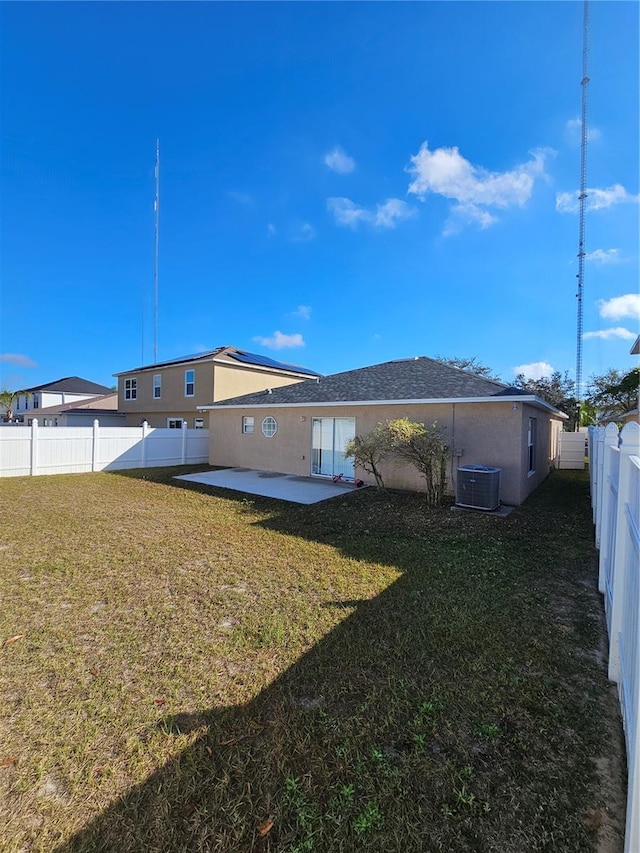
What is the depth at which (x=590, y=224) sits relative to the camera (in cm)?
1853

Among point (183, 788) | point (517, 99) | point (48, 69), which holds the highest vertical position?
point (48, 69)

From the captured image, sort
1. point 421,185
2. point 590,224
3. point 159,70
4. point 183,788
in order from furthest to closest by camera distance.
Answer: point 590,224, point 421,185, point 159,70, point 183,788

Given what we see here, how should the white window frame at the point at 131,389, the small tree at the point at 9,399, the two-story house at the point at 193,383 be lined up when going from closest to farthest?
the two-story house at the point at 193,383 → the white window frame at the point at 131,389 → the small tree at the point at 9,399

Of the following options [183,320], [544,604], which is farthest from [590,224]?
[183,320]

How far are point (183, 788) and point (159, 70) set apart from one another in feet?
50.8

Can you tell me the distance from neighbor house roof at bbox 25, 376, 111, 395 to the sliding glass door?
36904 millimetres

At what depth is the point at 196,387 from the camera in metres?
21.3

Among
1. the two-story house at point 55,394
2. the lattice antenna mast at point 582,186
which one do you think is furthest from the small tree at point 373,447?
the two-story house at point 55,394

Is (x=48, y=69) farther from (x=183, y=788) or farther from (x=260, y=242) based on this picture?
(x=183, y=788)

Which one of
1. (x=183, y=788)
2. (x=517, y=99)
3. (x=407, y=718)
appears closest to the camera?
(x=183, y=788)

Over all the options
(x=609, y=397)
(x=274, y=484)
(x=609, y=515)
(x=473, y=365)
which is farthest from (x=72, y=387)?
(x=609, y=397)

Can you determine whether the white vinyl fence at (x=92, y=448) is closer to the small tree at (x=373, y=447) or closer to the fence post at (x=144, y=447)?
the fence post at (x=144, y=447)

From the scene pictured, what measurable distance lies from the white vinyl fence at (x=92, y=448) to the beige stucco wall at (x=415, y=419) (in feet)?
4.55

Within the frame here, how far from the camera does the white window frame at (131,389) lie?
25500 millimetres
